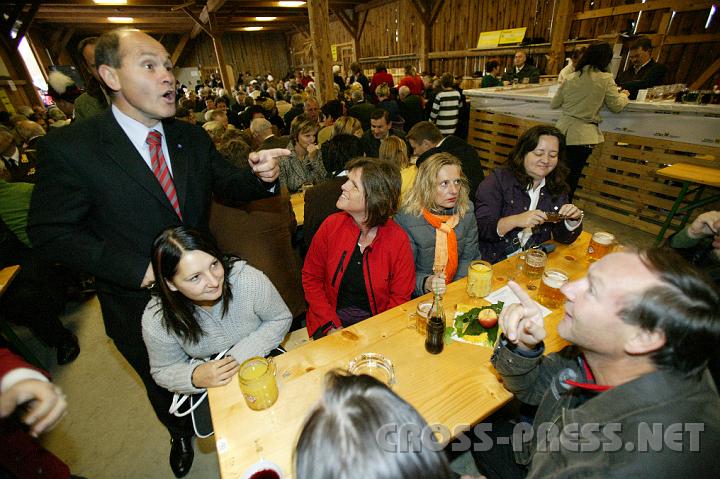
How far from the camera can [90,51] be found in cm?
217

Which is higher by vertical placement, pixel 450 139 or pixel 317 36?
pixel 317 36

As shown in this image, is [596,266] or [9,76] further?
[9,76]

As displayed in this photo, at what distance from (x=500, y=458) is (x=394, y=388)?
0.72m

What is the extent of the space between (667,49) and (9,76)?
1566 centimetres

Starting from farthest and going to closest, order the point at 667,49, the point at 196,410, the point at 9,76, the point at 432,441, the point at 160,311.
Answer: the point at 9,76 → the point at 667,49 → the point at 196,410 → the point at 160,311 → the point at 432,441

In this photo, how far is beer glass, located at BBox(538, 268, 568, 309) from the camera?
1677mm

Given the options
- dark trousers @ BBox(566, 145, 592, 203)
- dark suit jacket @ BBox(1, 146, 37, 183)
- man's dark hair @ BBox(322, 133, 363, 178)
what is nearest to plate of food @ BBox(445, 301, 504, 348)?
man's dark hair @ BBox(322, 133, 363, 178)

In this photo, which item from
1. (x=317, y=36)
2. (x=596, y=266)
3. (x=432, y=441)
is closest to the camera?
(x=432, y=441)

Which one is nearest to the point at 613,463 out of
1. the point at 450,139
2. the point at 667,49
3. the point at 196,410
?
the point at 196,410

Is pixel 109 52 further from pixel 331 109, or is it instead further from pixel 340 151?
pixel 331 109

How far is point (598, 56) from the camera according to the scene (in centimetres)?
370

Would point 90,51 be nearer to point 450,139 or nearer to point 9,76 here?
point 450,139

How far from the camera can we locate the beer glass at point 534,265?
72.6 inches

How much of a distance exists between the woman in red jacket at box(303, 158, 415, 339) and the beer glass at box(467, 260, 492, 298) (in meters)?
0.45
